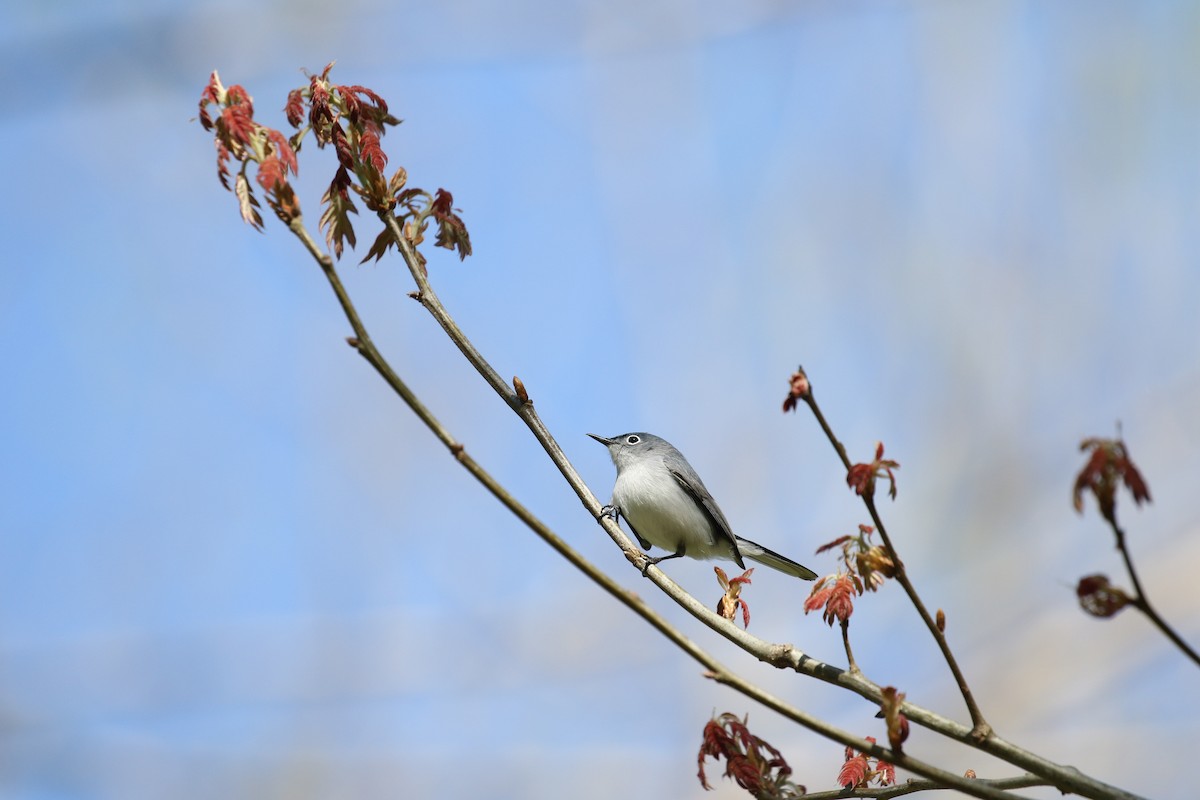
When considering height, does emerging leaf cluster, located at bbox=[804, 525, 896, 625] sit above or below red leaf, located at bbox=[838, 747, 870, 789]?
above

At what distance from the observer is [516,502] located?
6.21 feet

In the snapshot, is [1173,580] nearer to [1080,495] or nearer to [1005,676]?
[1005,676]

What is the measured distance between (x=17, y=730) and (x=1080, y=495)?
5.95 metres

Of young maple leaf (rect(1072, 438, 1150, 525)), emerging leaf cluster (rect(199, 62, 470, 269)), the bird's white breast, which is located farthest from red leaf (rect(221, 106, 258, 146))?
the bird's white breast

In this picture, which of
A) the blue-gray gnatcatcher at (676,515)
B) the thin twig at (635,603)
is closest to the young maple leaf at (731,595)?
the thin twig at (635,603)

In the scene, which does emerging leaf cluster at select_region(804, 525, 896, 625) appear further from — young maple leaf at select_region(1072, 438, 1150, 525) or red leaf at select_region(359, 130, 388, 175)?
red leaf at select_region(359, 130, 388, 175)

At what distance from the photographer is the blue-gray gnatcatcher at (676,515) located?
5492mm

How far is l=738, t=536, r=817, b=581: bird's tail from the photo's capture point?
17.5 ft

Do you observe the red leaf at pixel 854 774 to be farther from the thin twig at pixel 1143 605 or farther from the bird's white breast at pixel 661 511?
the bird's white breast at pixel 661 511

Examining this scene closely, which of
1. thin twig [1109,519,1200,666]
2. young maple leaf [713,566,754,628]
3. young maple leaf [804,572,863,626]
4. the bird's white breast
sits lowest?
thin twig [1109,519,1200,666]

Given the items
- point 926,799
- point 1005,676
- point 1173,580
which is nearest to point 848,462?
point 926,799

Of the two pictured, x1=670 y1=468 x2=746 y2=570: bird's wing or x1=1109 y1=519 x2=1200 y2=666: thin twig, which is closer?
→ x1=1109 y1=519 x2=1200 y2=666: thin twig

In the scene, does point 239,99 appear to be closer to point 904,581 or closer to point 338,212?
point 338,212

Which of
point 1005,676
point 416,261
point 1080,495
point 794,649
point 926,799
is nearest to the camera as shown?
point 1080,495
